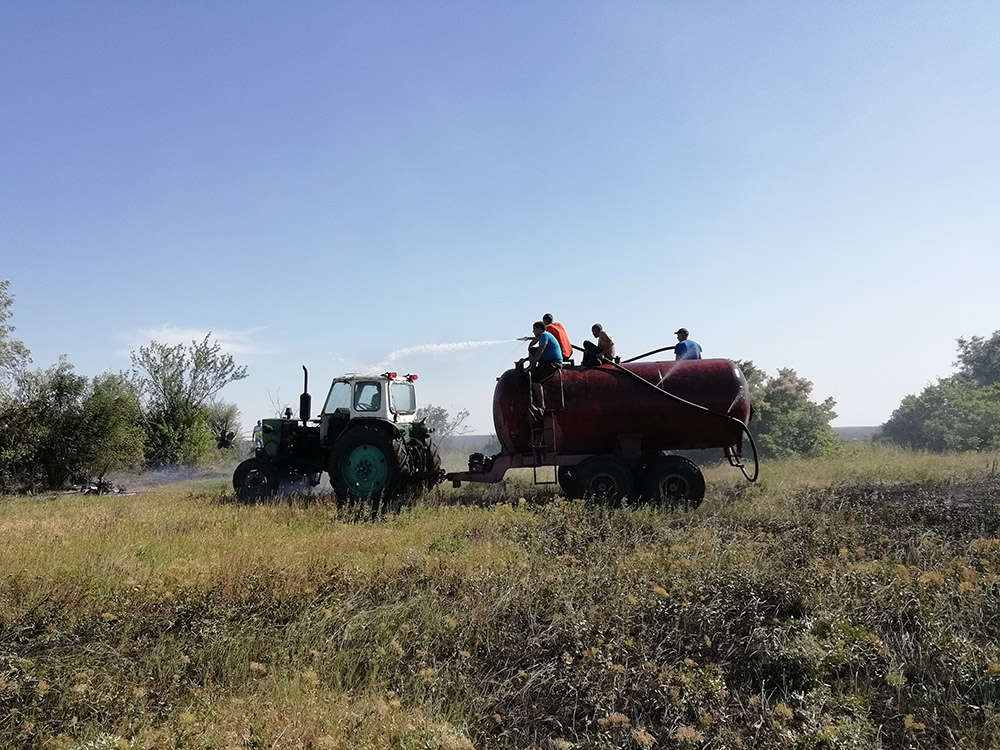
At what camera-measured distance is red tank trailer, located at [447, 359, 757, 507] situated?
9930 mm

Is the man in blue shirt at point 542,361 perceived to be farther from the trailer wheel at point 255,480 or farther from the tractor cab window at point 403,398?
the trailer wheel at point 255,480

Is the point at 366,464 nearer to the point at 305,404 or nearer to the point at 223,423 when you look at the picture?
the point at 305,404

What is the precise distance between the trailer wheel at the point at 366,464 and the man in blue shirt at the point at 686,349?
5.17 meters

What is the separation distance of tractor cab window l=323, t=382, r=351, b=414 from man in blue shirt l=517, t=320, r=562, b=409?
11.1 feet

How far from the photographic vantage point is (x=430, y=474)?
1137 centimetres

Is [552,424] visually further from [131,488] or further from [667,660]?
[131,488]

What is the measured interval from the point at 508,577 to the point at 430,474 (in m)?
6.13

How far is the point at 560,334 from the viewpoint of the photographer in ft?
35.2

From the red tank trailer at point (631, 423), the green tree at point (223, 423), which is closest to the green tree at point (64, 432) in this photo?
the green tree at point (223, 423)

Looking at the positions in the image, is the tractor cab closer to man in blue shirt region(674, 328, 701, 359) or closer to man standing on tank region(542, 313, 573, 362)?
man standing on tank region(542, 313, 573, 362)

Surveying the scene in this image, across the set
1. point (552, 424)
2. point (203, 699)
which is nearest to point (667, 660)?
point (203, 699)

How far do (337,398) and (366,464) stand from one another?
152 centimetres

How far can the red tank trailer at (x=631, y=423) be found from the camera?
9930 mm

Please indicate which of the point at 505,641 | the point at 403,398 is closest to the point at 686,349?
the point at 403,398
